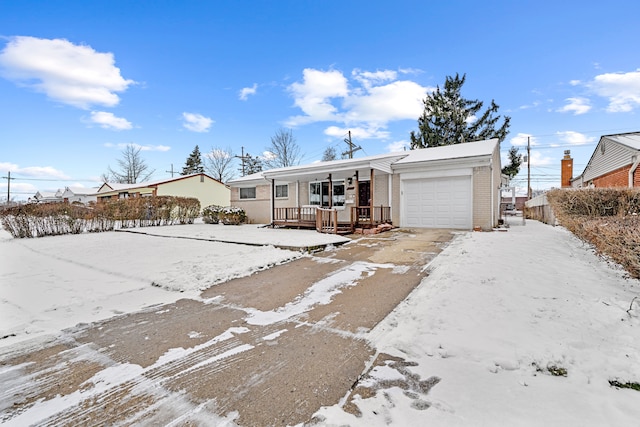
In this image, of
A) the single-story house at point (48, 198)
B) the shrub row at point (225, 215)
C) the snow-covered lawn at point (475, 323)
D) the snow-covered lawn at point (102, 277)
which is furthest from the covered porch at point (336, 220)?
the single-story house at point (48, 198)

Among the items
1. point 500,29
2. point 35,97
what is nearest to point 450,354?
point 500,29

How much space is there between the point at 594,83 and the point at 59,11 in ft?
77.3

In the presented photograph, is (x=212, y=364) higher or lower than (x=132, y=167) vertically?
lower

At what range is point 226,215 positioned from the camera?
55.8 feet

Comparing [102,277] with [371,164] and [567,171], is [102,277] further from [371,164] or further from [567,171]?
[567,171]

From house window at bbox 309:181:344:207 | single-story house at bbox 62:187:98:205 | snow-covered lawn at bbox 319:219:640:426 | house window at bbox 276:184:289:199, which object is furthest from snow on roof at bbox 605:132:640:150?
single-story house at bbox 62:187:98:205

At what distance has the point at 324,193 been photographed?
14.7 m

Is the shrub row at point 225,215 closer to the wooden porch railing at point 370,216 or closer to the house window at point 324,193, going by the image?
the house window at point 324,193

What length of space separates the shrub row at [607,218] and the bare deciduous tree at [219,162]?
43.0 meters

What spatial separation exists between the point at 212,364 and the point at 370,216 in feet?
29.7

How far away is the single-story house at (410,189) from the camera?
10930 mm

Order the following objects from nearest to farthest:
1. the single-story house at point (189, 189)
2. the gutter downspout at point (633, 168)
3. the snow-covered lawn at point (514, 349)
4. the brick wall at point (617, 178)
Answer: the snow-covered lawn at point (514, 349), the gutter downspout at point (633, 168), the brick wall at point (617, 178), the single-story house at point (189, 189)

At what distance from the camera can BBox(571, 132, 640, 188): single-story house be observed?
13.0 metres

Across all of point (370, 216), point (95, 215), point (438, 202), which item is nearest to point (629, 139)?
point (438, 202)
